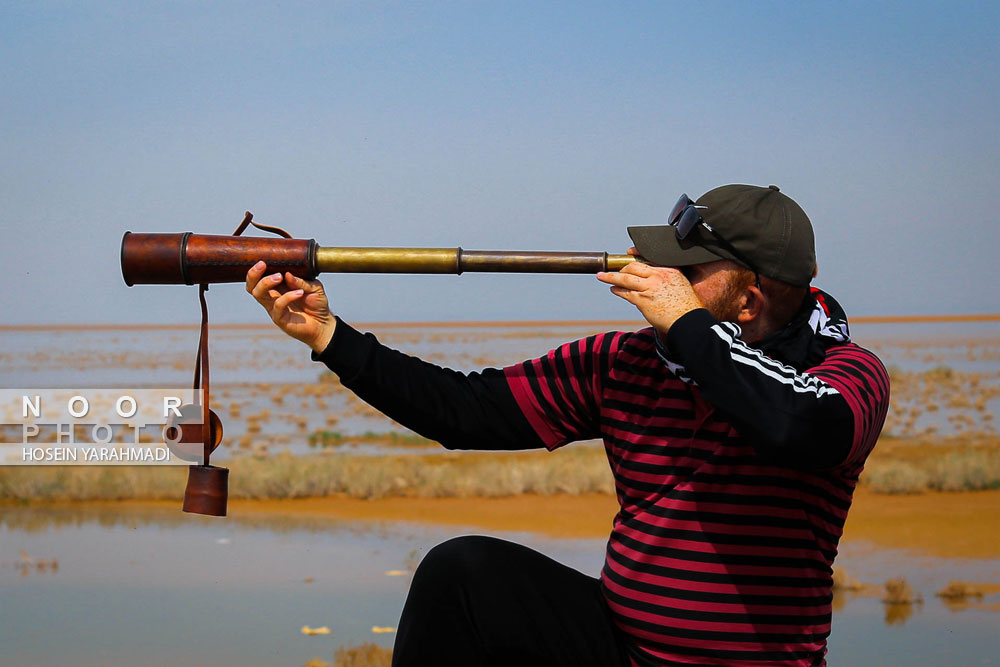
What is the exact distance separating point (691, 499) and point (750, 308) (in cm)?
48

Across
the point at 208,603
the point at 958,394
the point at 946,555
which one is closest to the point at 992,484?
the point at 946,555

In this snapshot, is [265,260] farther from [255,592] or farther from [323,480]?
[323,480]

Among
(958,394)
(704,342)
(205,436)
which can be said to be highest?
(704,342)

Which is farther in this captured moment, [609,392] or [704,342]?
[609,392]

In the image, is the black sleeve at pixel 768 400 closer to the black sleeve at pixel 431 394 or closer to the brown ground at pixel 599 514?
the black sleeve at pixel 431 394

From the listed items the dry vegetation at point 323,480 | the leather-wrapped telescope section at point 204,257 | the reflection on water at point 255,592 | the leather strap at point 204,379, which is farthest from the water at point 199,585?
the leather-wrapped telescope section at point 204,257

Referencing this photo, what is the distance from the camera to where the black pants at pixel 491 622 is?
7.88 feet

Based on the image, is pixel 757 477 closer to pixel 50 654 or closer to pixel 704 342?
pixel 704 342

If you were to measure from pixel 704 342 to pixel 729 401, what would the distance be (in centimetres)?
13

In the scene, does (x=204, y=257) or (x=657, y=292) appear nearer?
(x=657, y=292)

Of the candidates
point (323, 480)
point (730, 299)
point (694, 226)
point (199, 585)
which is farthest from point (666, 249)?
point (323, 480)

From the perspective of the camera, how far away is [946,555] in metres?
9.43

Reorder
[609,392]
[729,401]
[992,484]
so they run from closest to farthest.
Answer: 1. [729,401]
2. [609,392]
3. [992,484]

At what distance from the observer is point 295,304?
103 inches
